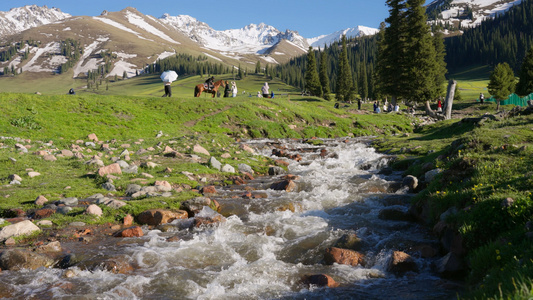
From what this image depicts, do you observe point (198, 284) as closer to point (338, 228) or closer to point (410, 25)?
point (338, 228)

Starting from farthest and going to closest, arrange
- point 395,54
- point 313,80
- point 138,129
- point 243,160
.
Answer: point 313,80 < point 395,54 < point 138,129 < point 243,160

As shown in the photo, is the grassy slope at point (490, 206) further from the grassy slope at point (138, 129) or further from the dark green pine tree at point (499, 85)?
the dark green pine tree at point (499, 85)

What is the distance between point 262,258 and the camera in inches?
312

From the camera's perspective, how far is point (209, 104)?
3850 centimetres

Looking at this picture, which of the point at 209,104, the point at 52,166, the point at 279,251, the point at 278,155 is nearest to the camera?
the point at 279,251

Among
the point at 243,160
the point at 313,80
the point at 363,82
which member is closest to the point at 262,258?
the point at 243,160

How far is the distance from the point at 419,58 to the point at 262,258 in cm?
4629

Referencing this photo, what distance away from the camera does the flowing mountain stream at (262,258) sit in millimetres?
6293

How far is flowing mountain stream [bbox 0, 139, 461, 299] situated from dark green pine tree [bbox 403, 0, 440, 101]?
125 ft

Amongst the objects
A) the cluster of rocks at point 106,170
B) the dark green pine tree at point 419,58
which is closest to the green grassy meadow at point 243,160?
the cluster of rocks at point 106,170

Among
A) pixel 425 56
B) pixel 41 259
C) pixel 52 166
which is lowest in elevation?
pixel 41 259

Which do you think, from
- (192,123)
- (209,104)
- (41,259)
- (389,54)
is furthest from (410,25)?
(41,259)

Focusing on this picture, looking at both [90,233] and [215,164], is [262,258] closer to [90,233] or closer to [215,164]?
[90,233]

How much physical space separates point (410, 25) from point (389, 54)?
4.79 m
